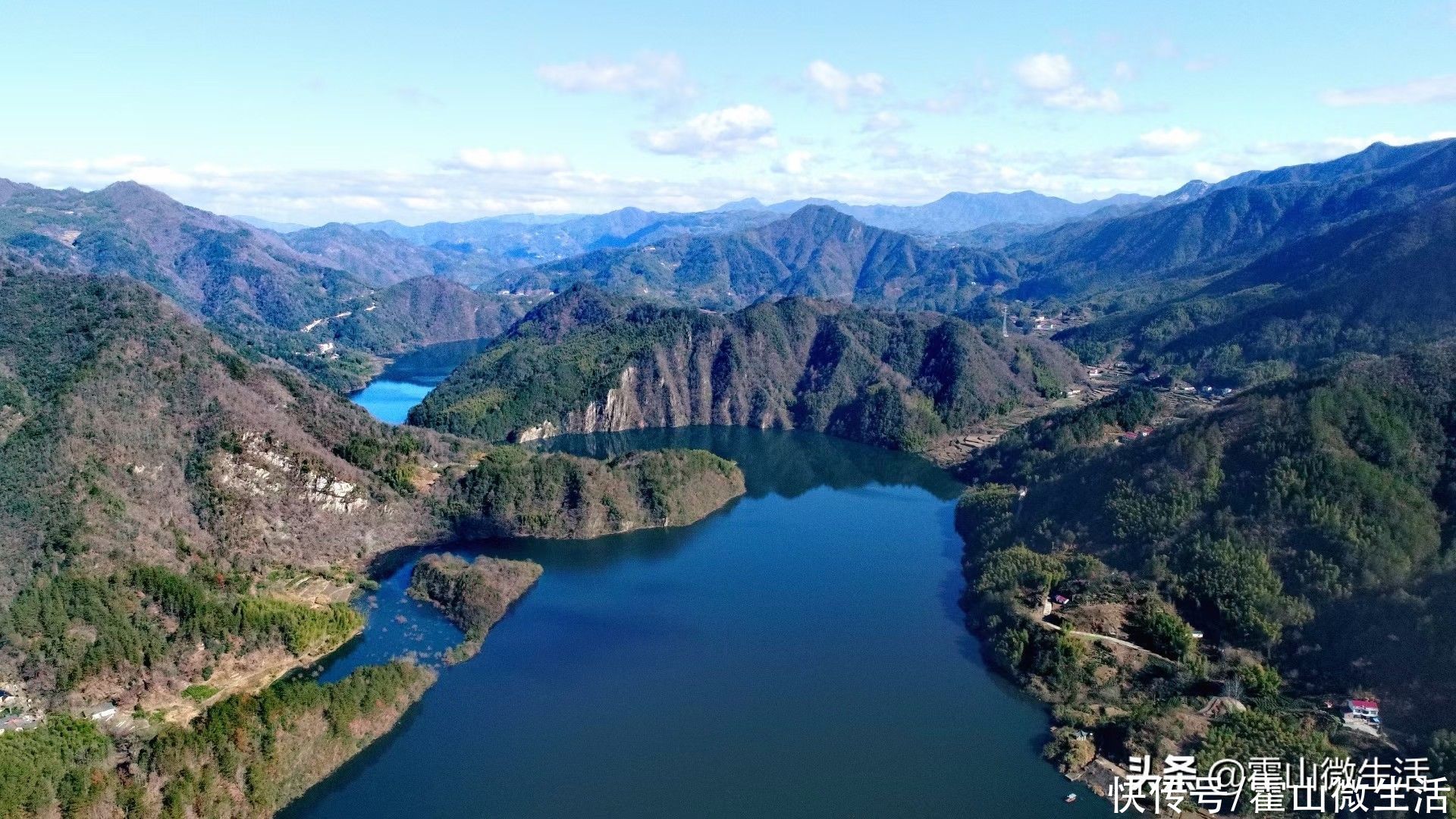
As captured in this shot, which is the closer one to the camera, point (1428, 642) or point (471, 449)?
point (1428, 642)

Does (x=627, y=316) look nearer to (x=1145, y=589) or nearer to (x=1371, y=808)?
(x=1145, y=589)

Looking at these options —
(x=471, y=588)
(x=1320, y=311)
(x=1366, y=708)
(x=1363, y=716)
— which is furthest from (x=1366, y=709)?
→ (x=1320, y=311)

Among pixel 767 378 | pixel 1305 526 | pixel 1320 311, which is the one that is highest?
pixel 1320 311

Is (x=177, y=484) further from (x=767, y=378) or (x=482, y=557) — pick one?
(x=767, y=378)

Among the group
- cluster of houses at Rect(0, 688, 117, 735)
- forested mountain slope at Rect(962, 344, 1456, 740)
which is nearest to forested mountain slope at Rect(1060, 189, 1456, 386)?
forested mountain slope at Rect(962, 344, 1456, 740)

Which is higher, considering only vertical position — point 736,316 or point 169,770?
point 736,316

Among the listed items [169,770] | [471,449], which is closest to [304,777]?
[169,770]
